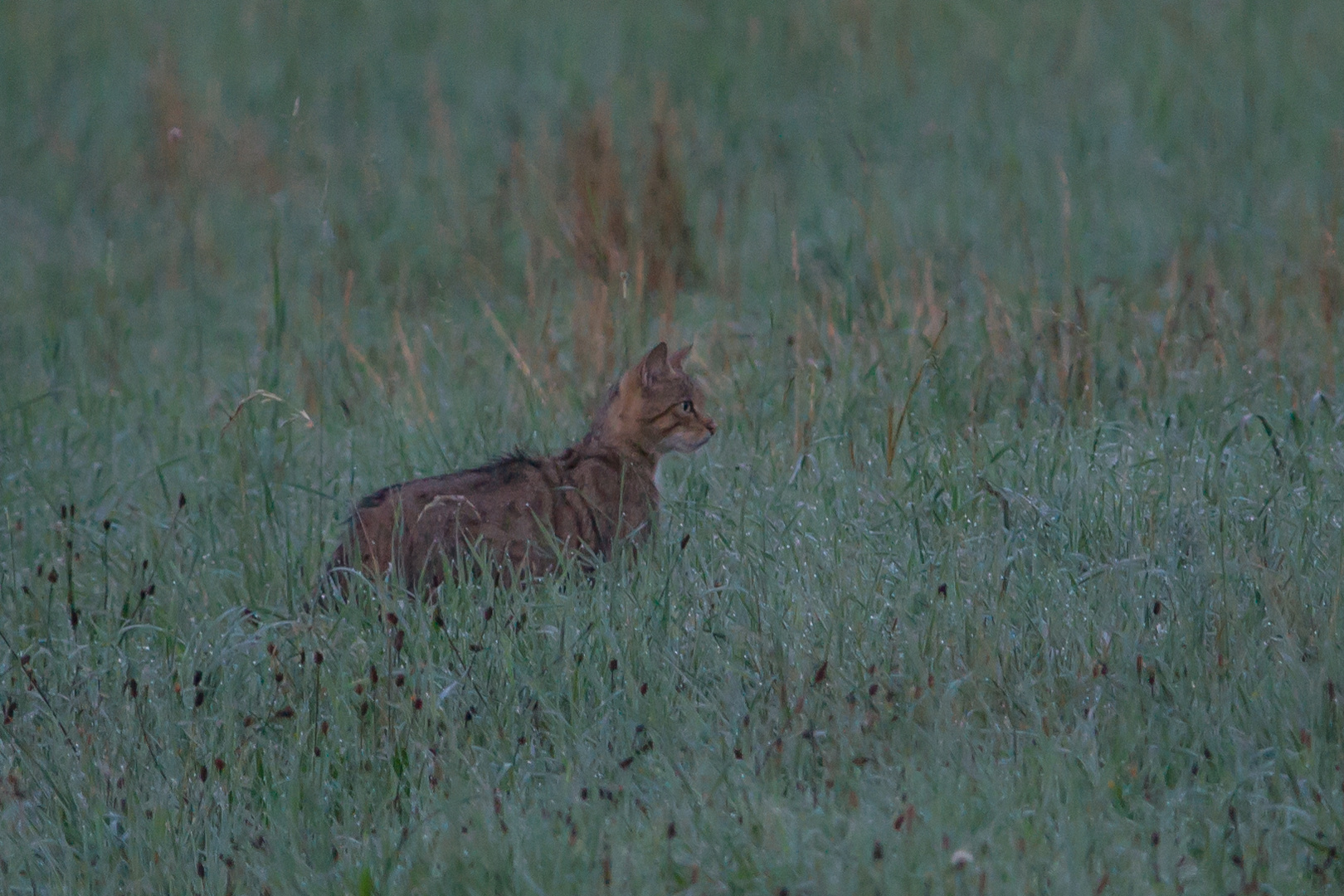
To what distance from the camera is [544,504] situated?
4.93 m

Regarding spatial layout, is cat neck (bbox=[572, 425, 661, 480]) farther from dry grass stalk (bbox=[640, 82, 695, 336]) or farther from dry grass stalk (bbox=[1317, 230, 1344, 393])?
dry grass stalk (bbox=[1317, 230, 1344, 393])

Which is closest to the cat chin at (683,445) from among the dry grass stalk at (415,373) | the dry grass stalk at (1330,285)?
the dry grass stalk at (415,373)

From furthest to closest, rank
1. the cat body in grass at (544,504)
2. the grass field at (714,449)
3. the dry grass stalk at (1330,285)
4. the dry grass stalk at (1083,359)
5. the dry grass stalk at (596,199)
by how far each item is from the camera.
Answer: the dry grass stalk at (596,199), the dry grass stalk at (1330,285), the dry grass stalk at (1083,359), the cat body in grass at (544,504), the grass field at (714,449)

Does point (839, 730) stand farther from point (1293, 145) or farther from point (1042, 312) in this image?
point (1293, 145)

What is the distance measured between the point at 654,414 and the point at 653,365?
0.58ft

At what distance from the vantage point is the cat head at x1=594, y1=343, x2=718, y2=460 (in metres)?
5.50

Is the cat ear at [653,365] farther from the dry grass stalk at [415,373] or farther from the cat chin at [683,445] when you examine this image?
the dry grass stalk at [415,373]

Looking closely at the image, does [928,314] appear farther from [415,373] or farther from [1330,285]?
[415,373]

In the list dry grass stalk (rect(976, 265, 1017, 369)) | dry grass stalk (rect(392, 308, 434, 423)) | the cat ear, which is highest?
the cat ear

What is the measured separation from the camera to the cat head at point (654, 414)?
5504 mm

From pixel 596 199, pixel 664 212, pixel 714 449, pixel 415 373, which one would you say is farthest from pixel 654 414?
pixel 664 212

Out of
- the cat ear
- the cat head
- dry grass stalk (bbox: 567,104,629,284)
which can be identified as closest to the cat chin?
the cat head

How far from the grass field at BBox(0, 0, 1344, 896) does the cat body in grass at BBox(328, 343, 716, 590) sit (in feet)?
0.55

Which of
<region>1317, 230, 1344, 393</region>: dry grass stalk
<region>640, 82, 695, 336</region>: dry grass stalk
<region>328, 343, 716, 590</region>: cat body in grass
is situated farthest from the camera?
<region>640, 82, 695, 336</region>: dry grass stalk
